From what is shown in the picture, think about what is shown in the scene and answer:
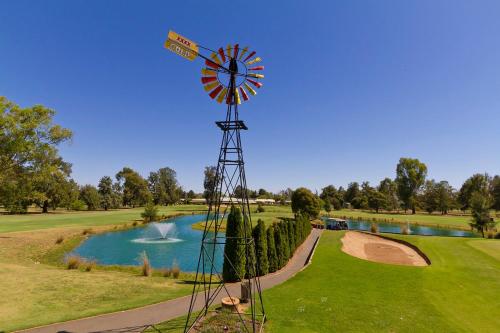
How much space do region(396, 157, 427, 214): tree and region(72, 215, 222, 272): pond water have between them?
242ft

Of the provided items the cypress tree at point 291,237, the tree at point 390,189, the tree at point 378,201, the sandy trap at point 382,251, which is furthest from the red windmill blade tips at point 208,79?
the tree at point 390,189

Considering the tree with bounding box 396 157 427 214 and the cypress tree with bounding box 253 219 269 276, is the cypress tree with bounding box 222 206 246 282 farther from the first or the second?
the tree with bounding box 396 157 427 214

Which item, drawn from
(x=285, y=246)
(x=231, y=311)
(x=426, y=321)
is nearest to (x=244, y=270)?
(x=285, y=246)

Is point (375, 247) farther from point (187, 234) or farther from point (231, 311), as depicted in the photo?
point (187, 234)

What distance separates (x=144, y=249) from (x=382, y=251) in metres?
25.0

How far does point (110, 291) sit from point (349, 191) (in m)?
116

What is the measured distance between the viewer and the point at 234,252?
60.3 feet

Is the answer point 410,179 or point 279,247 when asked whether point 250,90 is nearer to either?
point 279,247

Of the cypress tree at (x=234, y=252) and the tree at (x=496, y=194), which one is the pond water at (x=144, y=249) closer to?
the cypress tree at (x=234, y=252)

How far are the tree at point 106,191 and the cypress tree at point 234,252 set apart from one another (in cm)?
9051

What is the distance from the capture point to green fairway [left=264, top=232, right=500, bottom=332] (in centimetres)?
1108

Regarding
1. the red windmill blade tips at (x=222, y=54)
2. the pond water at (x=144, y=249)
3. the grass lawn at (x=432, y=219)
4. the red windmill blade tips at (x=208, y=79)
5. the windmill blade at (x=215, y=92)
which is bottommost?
the pond water at (x=144, y=249)

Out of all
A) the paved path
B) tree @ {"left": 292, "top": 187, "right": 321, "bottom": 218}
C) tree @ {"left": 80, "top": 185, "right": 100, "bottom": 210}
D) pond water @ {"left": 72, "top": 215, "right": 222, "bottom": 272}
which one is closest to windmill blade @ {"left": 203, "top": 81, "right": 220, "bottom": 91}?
the paved path

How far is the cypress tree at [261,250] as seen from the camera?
62.8 feet
